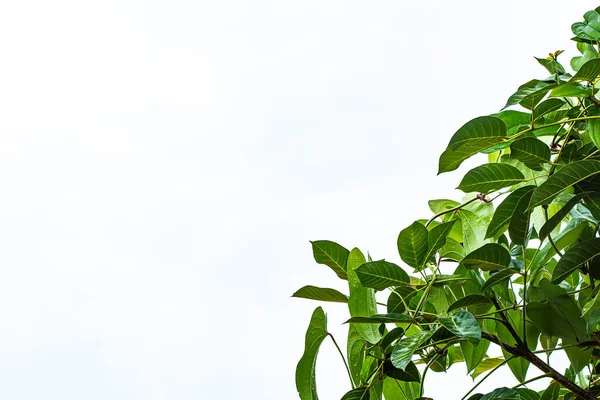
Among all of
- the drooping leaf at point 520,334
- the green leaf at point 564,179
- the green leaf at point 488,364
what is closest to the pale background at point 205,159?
the green leaf at point 488,364

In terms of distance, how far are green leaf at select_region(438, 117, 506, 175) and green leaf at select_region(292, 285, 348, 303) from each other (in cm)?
12

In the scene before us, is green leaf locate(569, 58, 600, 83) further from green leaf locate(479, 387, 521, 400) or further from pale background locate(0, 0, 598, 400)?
pale background locate(0, 0, 598, 400)

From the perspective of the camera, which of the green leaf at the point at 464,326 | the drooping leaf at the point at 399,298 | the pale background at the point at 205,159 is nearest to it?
the green leaf at the point at 464,326

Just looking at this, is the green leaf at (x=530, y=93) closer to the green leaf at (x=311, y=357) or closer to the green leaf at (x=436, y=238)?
the green leaf at (x=436, y=238)

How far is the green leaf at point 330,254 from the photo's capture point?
1.65 feet

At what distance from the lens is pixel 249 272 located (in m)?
1.59

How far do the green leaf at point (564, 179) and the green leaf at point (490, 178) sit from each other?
0.21ft

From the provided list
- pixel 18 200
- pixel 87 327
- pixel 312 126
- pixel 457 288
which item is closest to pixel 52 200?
pixel 18 200

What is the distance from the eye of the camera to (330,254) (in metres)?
0.51

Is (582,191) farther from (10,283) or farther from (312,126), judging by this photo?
(10,283)

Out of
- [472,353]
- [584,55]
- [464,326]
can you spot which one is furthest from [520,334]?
[584,55]

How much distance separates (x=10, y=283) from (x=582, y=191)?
2116mm

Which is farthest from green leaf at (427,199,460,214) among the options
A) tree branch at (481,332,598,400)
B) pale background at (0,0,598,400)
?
pale background at (0,0,598,400)

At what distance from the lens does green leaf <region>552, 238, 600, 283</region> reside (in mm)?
439
